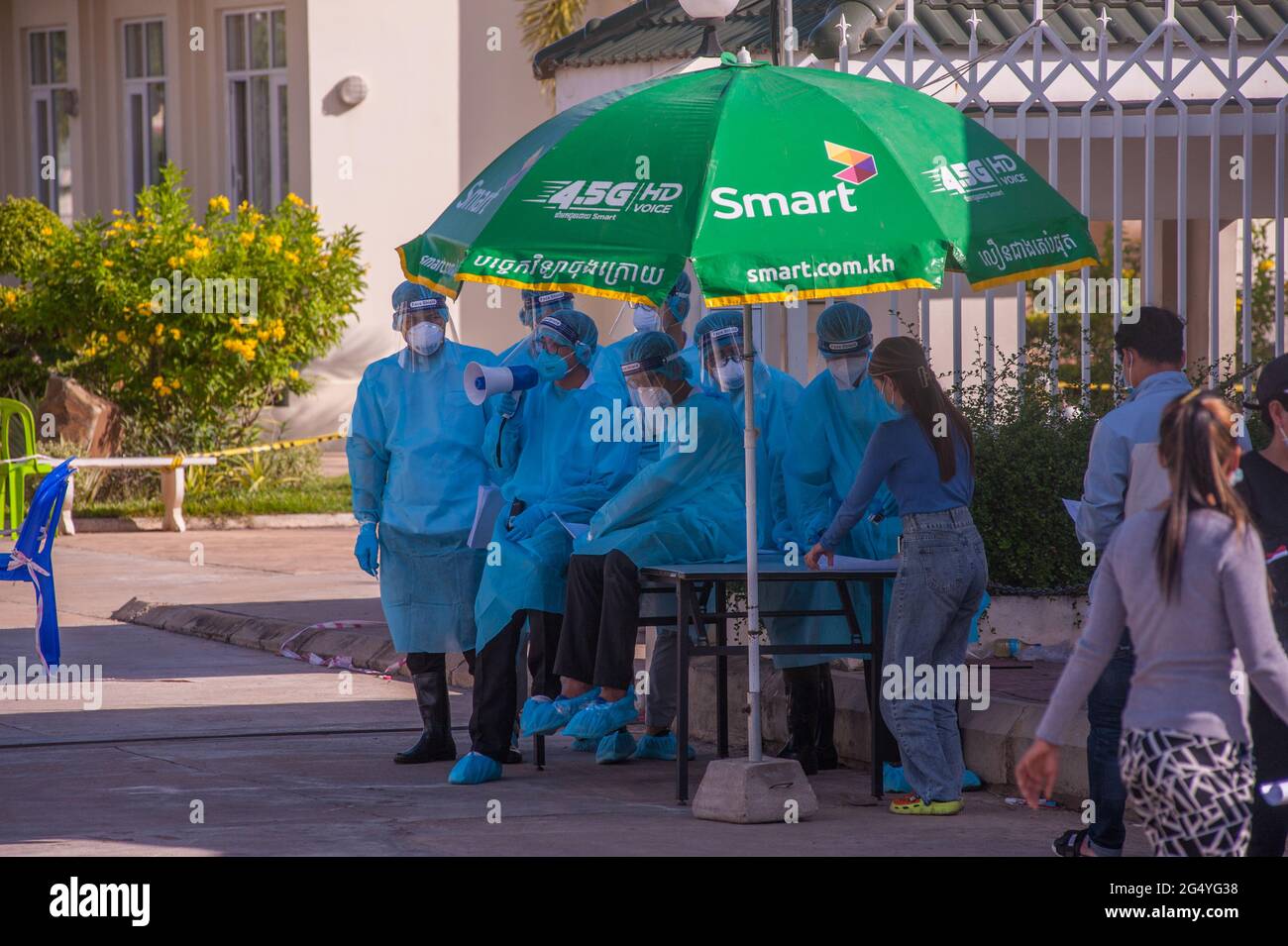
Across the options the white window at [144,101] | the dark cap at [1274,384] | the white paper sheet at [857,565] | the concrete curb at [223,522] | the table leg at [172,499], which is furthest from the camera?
Answer: the white window at [144,101]

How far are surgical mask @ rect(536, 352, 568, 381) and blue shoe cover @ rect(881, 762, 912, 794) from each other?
198cm

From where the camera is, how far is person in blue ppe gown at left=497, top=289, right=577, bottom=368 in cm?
829

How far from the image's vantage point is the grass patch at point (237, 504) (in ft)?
57.0

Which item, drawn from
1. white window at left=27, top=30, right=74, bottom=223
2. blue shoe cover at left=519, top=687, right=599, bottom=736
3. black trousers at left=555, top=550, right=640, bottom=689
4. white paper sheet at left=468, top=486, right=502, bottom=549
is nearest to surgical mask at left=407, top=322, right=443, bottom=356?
white paper sheet at left=468, top=486, right=502, bottom=549

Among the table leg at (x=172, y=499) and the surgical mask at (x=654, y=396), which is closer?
the surgical mask at (x=654, y=396)

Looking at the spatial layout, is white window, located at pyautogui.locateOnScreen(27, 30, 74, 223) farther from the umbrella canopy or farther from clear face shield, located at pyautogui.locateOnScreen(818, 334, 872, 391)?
the umbrella canopy

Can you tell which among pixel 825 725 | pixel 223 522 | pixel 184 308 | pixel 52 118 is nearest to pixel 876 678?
pixel 825 725

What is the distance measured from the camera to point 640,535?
295 inches

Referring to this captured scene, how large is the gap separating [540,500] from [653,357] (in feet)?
2.87

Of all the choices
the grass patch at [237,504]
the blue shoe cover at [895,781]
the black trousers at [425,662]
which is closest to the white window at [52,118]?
the grass patch at [237,504]

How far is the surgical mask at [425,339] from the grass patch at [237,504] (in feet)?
30.6

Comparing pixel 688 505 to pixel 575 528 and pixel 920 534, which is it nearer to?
pixel 575 528

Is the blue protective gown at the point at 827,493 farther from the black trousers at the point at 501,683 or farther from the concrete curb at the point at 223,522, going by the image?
the concrete curb at the point at 223,522
